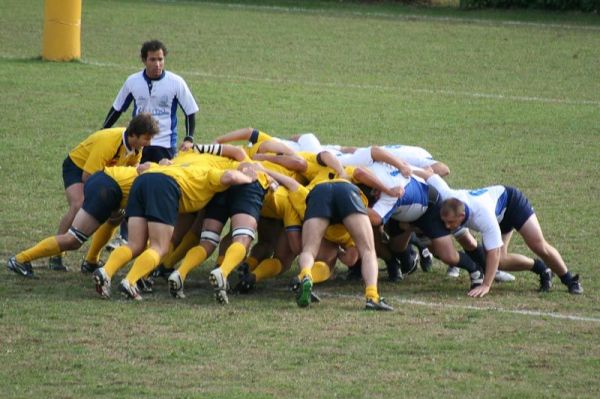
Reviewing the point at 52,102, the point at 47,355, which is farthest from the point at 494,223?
the point at 52,102

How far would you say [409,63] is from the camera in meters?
26.0

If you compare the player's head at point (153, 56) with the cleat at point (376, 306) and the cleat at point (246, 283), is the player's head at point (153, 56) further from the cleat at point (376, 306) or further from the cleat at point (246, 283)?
the cleat at point (376, 306)

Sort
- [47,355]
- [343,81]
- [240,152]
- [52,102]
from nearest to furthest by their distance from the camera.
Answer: [47,355]
[240,152]
[52,102]
[343,81]

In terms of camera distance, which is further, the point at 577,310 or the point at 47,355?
the point at 577,310

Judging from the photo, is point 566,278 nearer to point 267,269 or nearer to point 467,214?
point 467,214

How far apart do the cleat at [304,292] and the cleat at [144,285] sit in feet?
4.62

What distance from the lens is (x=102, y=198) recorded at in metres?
11.9

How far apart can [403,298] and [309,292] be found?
1029mm

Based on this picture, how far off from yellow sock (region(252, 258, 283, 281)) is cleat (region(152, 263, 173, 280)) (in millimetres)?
864

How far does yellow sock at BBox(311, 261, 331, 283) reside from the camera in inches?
460

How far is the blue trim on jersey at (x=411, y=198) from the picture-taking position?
39.1ft

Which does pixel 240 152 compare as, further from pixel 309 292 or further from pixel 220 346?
pixel 220 346

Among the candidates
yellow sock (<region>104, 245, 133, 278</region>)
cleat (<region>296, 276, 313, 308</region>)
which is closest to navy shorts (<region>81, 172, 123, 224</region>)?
yellow sock (<region>104, 245, 133, 278</region>)

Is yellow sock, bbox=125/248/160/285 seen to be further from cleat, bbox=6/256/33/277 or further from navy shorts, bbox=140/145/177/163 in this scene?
navy shorts, bbox=140/145/177/163
